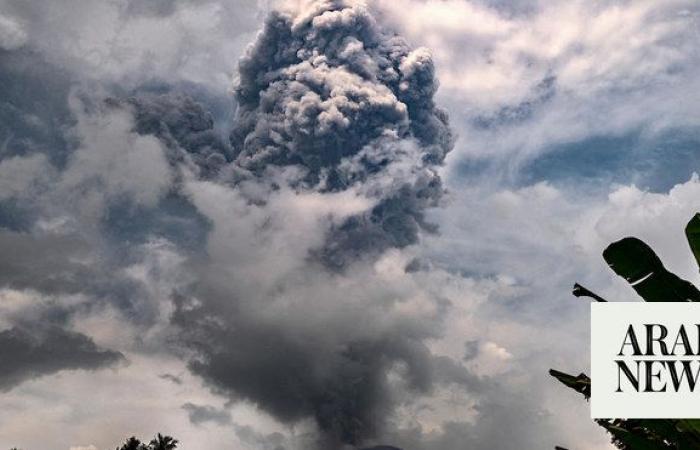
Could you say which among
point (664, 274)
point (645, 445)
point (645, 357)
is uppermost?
point (664, 274)

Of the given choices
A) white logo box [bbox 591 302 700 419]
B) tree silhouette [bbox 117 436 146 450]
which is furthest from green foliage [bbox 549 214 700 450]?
tree silhouette [bbox 117 436 146 450]

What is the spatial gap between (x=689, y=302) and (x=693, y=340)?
21 cm

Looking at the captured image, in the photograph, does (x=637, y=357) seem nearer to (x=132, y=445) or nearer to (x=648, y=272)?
A: (x=648, y=272)

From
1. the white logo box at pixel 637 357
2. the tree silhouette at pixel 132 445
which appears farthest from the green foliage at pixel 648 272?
the tree silhouette at pixel 132 445

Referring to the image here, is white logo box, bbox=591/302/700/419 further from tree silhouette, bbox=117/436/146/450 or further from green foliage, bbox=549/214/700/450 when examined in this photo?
tree silhouette, bbox=117/436/146/450

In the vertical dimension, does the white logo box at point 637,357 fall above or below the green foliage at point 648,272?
below

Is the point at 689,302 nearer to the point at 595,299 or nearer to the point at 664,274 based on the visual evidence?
the point at 664,274

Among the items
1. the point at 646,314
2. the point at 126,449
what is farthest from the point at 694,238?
the point at 126,449

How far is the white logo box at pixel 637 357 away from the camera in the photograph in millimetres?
3258

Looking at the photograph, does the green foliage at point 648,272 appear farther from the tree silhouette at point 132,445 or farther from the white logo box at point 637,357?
the tree silhouette at point 132,445

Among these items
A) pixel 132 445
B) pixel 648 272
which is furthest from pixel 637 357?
pixel 132 445

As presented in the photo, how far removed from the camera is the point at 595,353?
350 centimetres

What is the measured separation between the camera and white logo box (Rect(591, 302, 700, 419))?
326cm

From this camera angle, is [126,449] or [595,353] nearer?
[595,353]
